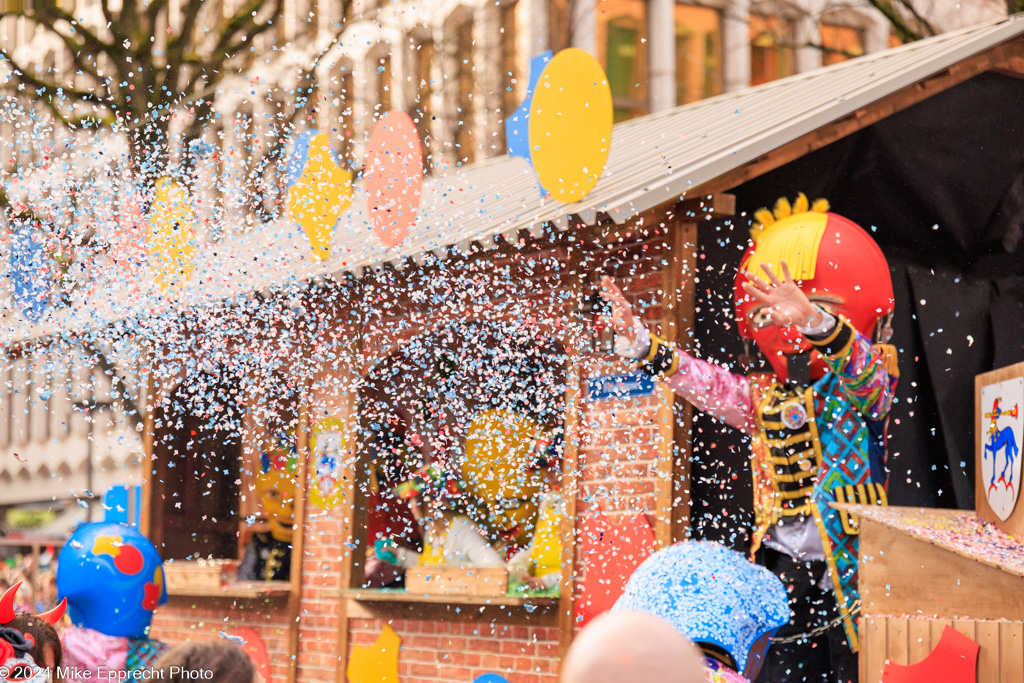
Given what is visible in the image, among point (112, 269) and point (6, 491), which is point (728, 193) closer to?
point (112, 269)

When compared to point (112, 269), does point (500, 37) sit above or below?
above

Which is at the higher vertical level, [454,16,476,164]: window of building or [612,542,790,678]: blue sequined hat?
[454,16,476,164]: window of building

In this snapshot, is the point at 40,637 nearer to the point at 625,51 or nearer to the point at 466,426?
the point at 466,426

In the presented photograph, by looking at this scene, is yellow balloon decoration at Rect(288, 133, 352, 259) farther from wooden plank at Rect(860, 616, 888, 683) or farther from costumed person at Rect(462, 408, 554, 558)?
wooden plank at Rect(860, 616, 888, 683)

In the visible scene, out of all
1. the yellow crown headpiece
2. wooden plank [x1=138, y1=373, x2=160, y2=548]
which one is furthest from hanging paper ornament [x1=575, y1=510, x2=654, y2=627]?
wooden plank [x1=138, y1=373, x2=160, y2=548]

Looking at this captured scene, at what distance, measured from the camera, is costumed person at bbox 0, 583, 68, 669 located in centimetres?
377

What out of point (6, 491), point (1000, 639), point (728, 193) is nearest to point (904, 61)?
point (728, 193)

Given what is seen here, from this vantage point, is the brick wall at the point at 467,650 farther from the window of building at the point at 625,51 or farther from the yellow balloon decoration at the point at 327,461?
the window of building at the point at 625,51

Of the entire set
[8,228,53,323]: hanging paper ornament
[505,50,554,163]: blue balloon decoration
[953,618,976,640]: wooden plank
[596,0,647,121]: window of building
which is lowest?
[953,618,976,640]: wooden plank

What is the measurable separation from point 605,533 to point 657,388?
697mm

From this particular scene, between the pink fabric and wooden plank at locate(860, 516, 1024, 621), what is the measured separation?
281cm

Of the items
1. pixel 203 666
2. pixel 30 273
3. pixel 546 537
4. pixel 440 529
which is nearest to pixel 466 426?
pixel 440 529

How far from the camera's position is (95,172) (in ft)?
36.3

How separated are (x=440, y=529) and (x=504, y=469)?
1.77ft
